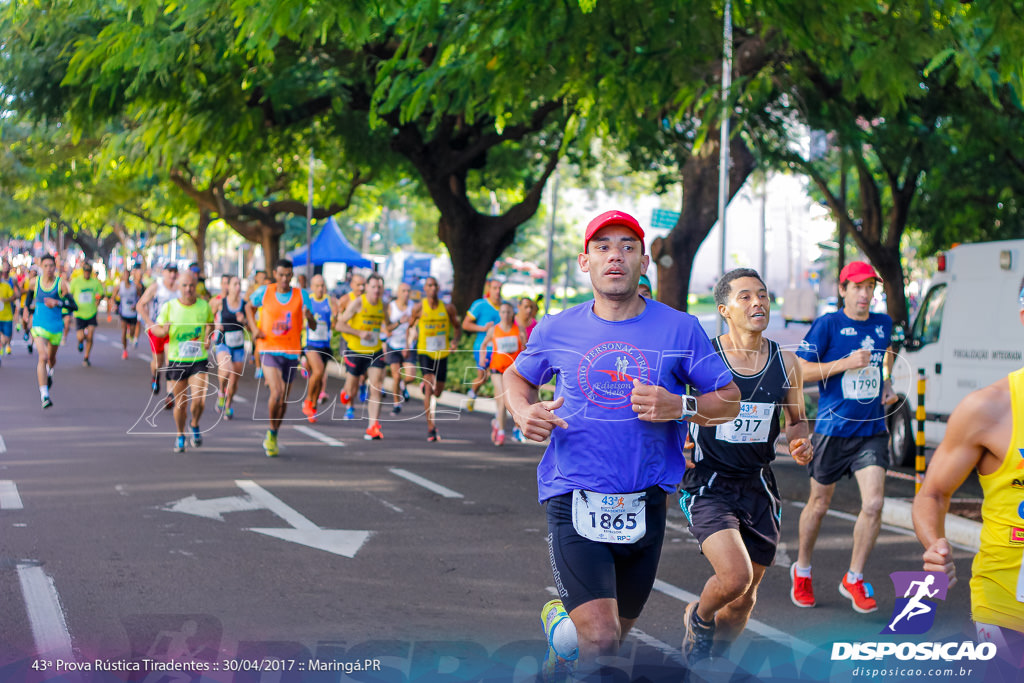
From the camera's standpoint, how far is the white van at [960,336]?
12305 millimetres

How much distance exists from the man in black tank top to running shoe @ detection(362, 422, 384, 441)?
8.80 meters

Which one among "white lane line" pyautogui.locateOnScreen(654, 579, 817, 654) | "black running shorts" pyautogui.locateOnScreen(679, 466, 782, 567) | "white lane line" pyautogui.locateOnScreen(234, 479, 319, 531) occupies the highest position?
"black running shorts" pyautogui.locateOnScreen(679, 466, 782, 567)

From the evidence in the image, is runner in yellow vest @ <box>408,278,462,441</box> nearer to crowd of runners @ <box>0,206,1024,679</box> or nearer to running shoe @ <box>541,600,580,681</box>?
crowd of runners @ <box>0,206,1024,679</box>

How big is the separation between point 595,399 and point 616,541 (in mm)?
495

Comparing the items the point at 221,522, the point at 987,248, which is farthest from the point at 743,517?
the point at 987,248

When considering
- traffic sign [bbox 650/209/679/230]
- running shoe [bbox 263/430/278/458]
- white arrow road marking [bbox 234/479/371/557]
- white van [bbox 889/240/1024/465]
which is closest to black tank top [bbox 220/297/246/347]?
running shoe [bbox 263/430/278/458]

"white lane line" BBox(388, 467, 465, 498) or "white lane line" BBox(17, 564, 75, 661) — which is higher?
"white lane line" BBox(388, 467, 465, 498)

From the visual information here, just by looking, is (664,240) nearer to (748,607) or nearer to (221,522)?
(221,522)

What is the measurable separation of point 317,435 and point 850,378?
27.5 ft

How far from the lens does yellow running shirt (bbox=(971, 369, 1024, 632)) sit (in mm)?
3209

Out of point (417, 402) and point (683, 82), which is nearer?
point (683, 82)

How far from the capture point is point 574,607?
13.5 feet

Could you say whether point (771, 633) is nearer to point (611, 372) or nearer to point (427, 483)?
point (611, 372)

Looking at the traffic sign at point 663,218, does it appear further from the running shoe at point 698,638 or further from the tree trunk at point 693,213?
the running shoe at point 698,638
